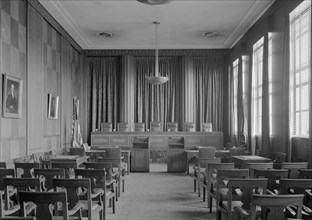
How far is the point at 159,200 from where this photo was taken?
287 inches

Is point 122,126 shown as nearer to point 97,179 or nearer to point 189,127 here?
point 189,127

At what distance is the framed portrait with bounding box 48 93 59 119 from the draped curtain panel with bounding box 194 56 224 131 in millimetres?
6807

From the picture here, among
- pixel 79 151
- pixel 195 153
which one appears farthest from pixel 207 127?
pixel 79 151

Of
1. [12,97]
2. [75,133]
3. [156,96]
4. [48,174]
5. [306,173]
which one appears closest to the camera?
[306,173]

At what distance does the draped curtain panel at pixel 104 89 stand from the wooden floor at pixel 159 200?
18.2 ft

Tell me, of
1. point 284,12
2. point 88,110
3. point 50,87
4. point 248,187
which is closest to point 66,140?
point 50,87

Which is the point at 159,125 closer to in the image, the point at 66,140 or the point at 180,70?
the point at 180,70

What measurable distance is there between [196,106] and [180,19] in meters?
5.41

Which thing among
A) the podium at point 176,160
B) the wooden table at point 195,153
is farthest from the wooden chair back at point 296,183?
the podium at point 176,160

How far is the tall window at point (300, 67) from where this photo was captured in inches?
289

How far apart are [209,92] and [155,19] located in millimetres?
5598

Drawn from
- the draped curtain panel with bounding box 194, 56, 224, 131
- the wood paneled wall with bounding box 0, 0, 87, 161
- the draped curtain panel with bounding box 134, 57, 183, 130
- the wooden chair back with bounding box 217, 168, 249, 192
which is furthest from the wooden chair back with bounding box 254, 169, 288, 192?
the draped curtain panel with bounding box 134, 57, 183, 130

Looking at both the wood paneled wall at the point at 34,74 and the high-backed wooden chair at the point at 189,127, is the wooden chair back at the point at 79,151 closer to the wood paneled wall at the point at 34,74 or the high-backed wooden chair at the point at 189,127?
the wood paneled wall at the point at 34,74

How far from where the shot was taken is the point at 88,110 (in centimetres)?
1564
